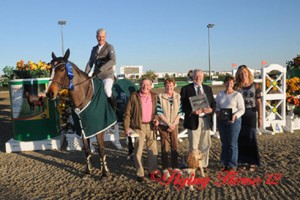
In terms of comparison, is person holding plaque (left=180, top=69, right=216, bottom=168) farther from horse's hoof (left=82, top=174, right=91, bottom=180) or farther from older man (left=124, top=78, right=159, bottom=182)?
horse's hoof (left=82, top=174, right=91, bottom=180)

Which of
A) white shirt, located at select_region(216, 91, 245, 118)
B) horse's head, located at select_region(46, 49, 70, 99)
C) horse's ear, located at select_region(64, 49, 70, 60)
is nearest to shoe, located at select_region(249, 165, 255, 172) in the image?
white shirt, located at select_region(216, 91, 245, 118)

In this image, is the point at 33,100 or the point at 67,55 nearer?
the point at 67,55

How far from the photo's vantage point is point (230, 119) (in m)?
4.71

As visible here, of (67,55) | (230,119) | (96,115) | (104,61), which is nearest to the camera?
(230,119)

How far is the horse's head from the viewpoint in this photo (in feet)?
14.8

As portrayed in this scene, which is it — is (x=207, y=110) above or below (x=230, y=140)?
above

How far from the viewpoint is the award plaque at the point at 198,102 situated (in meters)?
4.60

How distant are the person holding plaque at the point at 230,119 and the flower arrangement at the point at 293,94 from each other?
4.91m

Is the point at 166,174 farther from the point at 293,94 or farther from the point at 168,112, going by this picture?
the point at 293,94

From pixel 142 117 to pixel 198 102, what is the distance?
1011mm

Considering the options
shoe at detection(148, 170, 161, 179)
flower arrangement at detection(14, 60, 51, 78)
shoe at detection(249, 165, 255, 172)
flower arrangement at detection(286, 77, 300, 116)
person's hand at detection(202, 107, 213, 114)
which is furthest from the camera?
flower arrangement at detection(286, 77, 300, 116)

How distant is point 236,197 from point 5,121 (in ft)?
41.2

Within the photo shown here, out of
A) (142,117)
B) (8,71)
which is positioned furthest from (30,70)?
(142,117)

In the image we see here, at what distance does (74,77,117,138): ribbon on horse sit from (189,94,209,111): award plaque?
164cm
